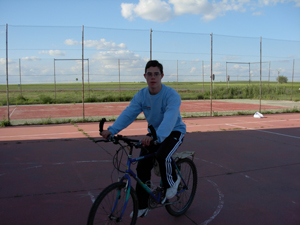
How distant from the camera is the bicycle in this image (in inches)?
103

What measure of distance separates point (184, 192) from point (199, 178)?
51.6 inches

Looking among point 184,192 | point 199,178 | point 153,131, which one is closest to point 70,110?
point 199,178

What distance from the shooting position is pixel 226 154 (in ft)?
21.5

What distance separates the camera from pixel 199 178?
16.2 feet

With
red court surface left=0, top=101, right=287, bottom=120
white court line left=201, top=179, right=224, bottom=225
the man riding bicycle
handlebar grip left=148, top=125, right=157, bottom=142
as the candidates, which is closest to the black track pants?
the man riding bicycle

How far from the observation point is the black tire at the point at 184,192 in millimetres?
3554

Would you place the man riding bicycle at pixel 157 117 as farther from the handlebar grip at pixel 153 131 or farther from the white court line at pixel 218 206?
the white court line at pixel 218 206

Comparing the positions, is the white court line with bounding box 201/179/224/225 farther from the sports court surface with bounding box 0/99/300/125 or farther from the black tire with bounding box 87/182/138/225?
the sports court surface with bounding box 0/99/300/125

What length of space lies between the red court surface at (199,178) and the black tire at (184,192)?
0.33 feet

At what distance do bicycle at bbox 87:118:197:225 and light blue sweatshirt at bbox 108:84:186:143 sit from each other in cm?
30

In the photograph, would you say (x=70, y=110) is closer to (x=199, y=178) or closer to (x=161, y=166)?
(x=199, y=178)

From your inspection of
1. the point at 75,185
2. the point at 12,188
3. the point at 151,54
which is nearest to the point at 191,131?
the point at 151,54

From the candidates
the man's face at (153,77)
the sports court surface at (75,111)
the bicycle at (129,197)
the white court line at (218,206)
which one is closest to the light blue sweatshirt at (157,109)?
the man's face at (153,77)

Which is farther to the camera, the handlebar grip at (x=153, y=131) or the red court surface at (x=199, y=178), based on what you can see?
the red court surface at (x=199, y=178)
